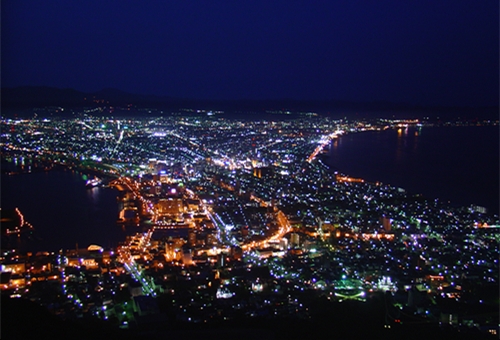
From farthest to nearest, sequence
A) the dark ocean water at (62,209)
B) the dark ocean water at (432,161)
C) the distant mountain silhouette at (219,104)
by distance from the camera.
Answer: the dark ocean water at (432,161)
the distant mountain silhouette at (219,104)
the dark ocean water at (62,209)

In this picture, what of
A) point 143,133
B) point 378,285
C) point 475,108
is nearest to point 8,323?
point 378,285

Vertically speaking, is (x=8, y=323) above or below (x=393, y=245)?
above

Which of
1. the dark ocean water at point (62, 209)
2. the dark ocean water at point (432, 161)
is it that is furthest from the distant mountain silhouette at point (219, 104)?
the dark ocean water at point (432, 161)

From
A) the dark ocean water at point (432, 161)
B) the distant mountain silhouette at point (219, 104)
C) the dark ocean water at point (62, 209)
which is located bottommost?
the dark ocean water at point (62, 209)

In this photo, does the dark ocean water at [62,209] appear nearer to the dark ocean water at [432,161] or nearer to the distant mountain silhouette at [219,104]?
the distant mountain silhouette at [219,104]

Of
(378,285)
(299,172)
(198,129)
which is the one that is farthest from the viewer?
(198,129)

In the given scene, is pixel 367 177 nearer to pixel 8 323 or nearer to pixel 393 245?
pixel 393 245
